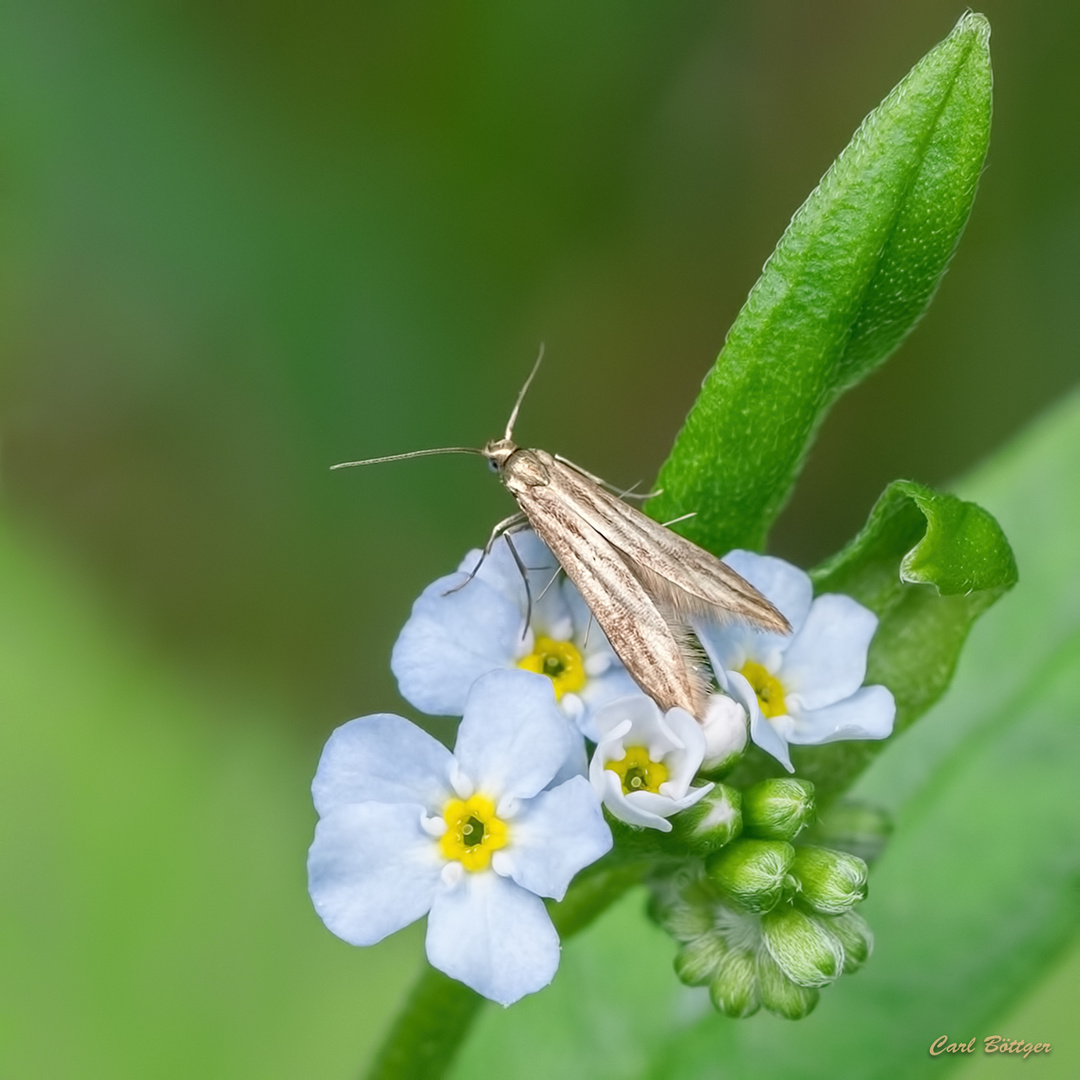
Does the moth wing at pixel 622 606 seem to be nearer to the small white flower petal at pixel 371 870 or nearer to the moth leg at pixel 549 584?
the moth leg at pixel 549 584

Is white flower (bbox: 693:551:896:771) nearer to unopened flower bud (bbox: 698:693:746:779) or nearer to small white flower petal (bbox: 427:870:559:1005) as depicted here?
unopened flower bud (bbox: 698:693:746:779)

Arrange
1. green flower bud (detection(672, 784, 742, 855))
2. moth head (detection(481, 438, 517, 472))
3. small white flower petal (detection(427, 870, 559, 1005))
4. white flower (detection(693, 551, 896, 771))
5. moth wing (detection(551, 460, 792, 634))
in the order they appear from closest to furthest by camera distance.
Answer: small white flower petal (detection(427, 870, 559, 1005)) < green flower bud (detection(672, 784, 742, 855)) < white flower (detection(693, 551, 896, 771)) < moth wing (detection(551, 460, 792, 634)) < moth head (detection(481, 438, 517, 472))

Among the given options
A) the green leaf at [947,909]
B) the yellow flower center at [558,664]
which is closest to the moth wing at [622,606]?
the yellow flower center at [558,664]

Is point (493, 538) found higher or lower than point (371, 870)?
higher

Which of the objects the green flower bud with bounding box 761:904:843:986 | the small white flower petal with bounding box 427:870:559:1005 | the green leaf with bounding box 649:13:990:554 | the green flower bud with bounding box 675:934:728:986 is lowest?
the green flower bud with bounding box 675:934:728:986

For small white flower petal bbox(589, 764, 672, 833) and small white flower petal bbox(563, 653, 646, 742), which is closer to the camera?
small white flower petal bbox(589, 764, 672, 833)

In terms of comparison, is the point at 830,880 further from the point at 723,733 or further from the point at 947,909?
the point at 947,909

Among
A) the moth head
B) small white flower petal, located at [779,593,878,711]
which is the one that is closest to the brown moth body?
small white flower petal, located at [779,593,878,711]

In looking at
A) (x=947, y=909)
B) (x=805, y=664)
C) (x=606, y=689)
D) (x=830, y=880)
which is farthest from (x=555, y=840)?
(x=947, y=909)
